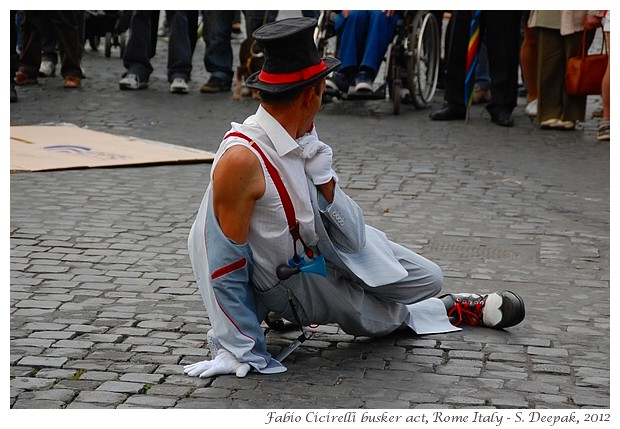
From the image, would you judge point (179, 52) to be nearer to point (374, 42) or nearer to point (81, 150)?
point (374, 42)

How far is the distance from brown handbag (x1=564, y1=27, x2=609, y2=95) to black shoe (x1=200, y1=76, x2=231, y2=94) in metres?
3.85

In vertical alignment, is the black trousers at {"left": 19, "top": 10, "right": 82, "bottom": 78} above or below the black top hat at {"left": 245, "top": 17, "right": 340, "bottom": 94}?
below

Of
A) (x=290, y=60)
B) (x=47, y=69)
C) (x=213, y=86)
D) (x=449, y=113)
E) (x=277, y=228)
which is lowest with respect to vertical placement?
(x=47, y=69)

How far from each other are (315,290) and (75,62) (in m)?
8.10

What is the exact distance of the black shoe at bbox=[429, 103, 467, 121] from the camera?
420 inches

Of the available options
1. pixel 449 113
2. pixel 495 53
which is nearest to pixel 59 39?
pixel 449 113

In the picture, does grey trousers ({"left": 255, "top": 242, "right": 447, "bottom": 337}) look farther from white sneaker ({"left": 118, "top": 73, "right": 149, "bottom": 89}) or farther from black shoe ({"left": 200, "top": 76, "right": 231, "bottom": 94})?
white sneaker ({"left": 118, "top": 73, "right": 149, "bottom": 89})

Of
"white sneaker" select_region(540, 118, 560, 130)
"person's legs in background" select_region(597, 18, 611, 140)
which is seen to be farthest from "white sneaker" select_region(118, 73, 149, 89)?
"person's legs in background" select_region(597, 18, 611, 140)

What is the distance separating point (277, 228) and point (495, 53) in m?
6.50

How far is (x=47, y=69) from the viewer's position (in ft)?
41.1

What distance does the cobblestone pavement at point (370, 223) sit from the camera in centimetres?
418

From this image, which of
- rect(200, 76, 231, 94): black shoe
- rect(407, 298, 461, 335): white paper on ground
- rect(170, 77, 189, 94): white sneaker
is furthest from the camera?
rect(200, 76, 231, 94): black shoe
